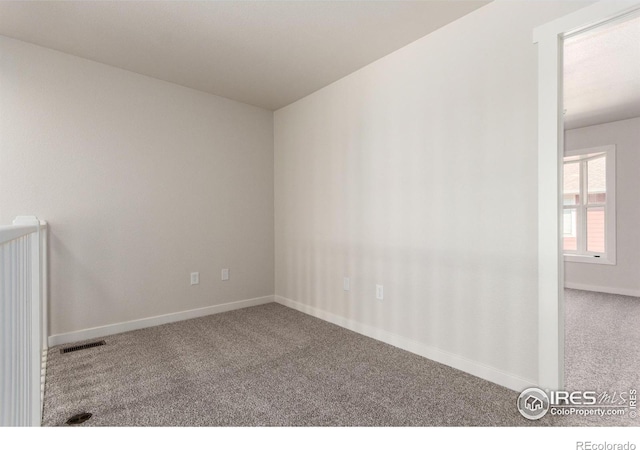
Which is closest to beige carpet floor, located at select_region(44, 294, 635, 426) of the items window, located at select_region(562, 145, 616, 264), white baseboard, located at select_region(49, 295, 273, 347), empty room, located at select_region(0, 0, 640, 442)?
empty room, located at select_region(0, 0, 640, 442)

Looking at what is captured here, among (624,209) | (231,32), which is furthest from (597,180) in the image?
(231,32)

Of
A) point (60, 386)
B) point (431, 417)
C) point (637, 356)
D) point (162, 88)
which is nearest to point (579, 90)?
point (637, 356)

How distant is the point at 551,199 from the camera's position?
5.89 feet

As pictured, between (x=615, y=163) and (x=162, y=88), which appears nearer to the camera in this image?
(x=162, y=88)

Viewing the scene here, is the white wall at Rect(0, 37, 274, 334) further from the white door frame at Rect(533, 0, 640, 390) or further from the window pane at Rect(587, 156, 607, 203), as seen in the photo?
the window pane at Rect(587, 156, 607, 203)

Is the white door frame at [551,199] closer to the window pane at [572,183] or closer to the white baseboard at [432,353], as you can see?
the white baseboard at [432,353]

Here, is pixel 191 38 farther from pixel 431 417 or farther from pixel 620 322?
pixel 620 322

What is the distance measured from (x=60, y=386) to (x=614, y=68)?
4.96m

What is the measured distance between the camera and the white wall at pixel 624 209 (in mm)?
4453

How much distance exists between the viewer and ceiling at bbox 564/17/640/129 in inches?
98.7

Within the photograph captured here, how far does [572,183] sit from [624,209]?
2.78 feet

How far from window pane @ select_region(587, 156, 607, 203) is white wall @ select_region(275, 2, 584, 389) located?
403 cm

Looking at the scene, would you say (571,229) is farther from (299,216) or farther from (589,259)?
(299,216)

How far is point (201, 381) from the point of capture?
81.7 inches
